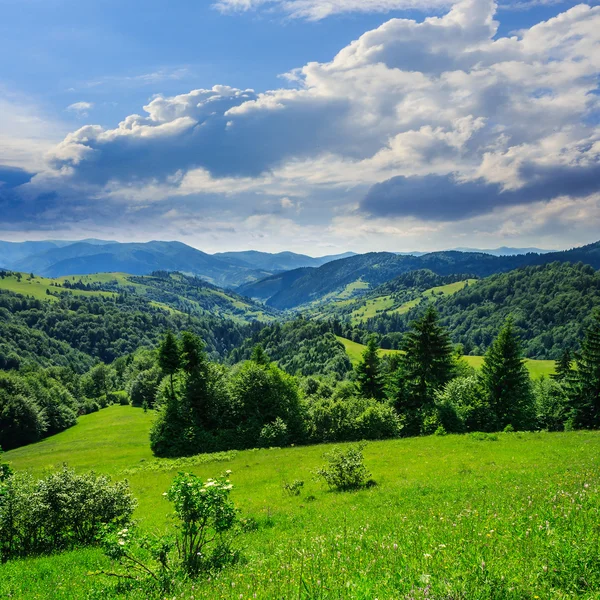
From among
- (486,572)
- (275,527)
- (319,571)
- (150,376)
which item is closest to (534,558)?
(486,572)

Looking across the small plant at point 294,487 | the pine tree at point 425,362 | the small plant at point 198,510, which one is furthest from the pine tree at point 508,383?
the small plant at point 198,510

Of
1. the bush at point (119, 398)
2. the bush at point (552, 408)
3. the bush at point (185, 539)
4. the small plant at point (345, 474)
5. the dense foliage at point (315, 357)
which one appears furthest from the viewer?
the dense foliage at point (315, 357)

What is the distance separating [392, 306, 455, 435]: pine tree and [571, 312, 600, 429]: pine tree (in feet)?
56.1

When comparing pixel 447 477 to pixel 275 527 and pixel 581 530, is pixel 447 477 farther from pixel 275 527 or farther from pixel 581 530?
pixel 581 530

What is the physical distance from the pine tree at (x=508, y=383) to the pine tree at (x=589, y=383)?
7.51m

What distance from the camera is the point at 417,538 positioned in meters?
8.59

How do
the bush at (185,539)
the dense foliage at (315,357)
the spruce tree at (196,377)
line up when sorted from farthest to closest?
the dense foliage at (315,357) < the spruce tree at (196,377) < the bush at (185,539)

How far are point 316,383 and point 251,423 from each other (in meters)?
50.9

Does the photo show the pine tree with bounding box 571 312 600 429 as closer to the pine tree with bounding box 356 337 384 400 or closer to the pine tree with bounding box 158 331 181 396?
the pine tree with bounding box 356 337 384 400

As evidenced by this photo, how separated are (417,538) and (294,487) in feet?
59.3

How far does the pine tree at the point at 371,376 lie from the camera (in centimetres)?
6419

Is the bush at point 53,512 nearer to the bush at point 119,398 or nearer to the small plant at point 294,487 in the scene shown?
the small plant at point 294,487

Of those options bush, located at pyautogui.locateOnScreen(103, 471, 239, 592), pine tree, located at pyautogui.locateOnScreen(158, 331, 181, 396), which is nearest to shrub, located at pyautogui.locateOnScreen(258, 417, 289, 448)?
pine tree, located at pyautogui.locateOnScreen(158, 331, 181, 396)

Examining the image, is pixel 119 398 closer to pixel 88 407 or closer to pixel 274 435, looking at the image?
pixel 88 407
